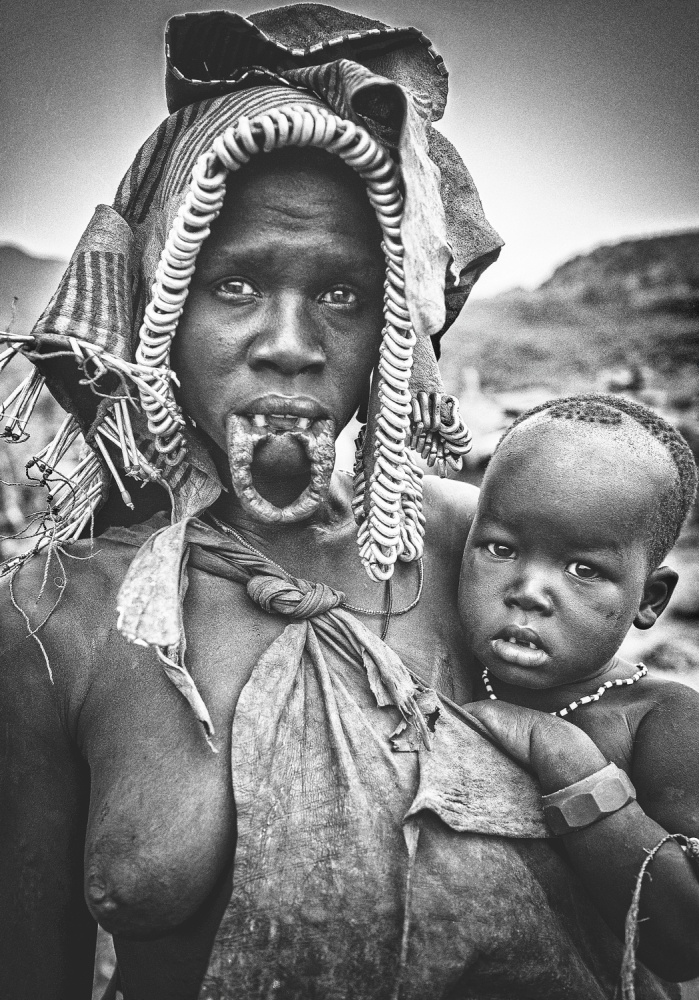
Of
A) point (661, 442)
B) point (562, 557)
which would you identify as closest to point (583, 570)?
point (562, 557)

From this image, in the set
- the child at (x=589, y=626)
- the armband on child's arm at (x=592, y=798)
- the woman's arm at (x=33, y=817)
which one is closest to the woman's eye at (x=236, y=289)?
the child at (x=589, y=626)

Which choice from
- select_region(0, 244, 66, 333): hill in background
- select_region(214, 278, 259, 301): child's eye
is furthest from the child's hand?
select_region(0, 244, 66, 333): hill in background

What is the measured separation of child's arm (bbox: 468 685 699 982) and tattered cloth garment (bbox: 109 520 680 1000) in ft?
0.19

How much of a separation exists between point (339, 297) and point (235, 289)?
0.60 ft

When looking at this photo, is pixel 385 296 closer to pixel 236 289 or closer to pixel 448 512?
pixel 236 289

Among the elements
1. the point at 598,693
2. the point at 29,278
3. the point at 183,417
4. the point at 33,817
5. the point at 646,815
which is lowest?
the point at 33,817

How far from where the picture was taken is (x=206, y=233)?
164 centimetres

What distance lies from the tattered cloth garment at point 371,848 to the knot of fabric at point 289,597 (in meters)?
0.02

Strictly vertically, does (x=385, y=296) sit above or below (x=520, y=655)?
above

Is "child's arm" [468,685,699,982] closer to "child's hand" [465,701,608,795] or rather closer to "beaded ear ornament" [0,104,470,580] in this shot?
"child's hand" [465,701,608,795]

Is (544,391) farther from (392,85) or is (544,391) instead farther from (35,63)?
(392,85)

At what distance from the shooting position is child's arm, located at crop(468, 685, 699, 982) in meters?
1.47

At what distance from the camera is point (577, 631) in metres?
1.63

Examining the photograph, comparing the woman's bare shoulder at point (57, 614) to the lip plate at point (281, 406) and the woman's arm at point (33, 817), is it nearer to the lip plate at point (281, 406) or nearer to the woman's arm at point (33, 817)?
the woman's arm at point (33, 817)
